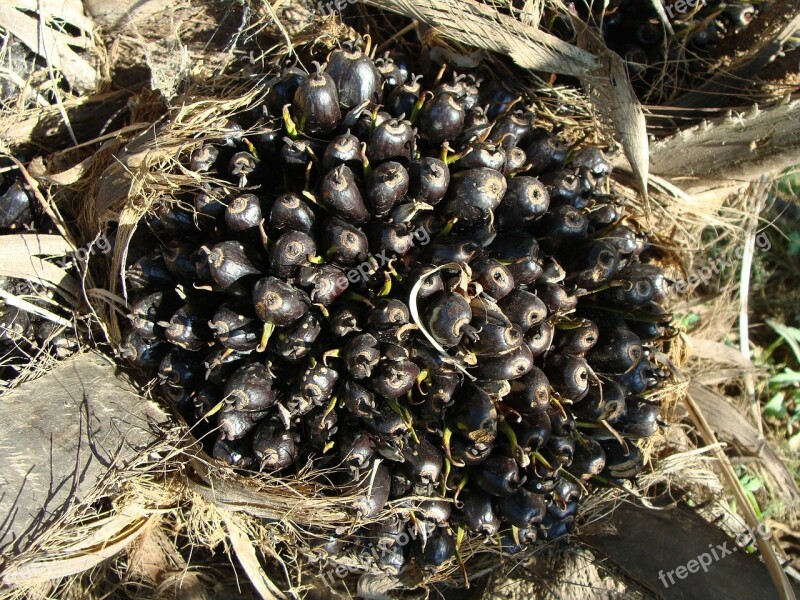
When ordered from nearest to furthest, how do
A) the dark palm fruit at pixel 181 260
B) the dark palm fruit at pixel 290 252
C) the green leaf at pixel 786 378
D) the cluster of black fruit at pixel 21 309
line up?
the dark palm fruit at pixel 290 252
the dark palm fruit at pixel 181 260
the cluster of black fruit at pixel 21 309
the green leaf at pixel 786 378

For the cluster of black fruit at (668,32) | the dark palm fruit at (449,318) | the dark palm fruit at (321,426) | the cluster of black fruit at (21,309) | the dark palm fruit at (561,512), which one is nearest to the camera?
the dark palm fruit at (449,318)

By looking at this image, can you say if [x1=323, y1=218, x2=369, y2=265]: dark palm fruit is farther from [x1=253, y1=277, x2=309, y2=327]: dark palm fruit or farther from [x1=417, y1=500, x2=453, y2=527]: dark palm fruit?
[x1=417, y1=500, x2=453, y2=527]: dark palm fruit

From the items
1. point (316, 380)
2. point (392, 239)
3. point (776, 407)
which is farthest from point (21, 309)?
point (776, 407)

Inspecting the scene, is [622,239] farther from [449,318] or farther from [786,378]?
[786,378]

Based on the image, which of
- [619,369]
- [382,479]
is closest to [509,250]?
[619,369]

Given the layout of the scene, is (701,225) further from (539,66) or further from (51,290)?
(51,290)

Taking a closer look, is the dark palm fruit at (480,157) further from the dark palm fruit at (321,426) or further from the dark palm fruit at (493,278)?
the dark palm fruit at (321,426)

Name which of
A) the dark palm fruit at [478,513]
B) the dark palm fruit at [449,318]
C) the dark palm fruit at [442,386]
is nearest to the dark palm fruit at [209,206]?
the dark palm fruit at [449,318]

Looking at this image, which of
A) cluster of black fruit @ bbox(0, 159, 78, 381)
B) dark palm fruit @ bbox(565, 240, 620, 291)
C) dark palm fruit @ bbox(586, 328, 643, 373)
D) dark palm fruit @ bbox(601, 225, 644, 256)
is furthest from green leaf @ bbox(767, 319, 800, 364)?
cluster of black fruit @ bbox(0, 159, 78, 381)
